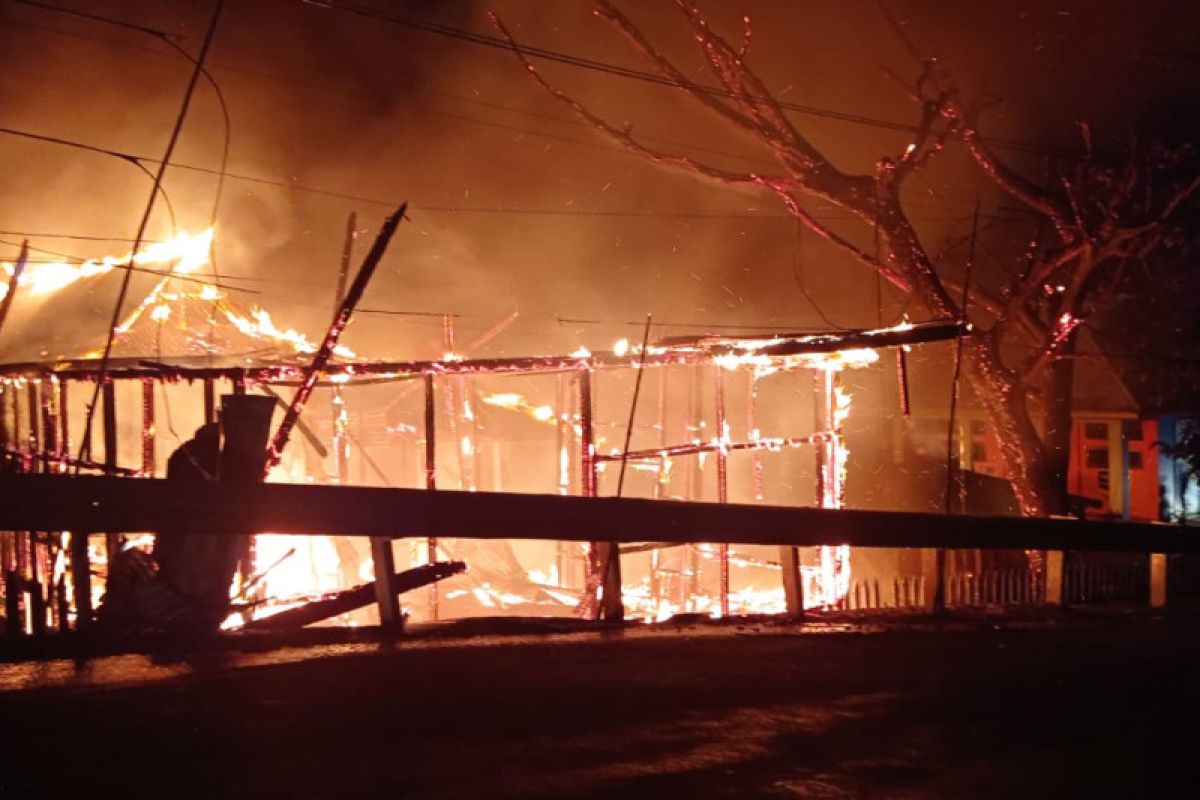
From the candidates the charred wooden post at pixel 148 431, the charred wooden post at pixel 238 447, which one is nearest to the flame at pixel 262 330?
the charred wooden post at pixel 148 431

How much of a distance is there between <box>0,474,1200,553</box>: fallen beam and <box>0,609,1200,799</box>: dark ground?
697mm

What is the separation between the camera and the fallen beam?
4.54 m

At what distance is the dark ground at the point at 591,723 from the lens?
12.0ft

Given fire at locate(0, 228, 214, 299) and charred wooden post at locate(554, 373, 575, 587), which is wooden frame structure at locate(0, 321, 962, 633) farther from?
charred wooden post at locate(554, 373, 575, 587)

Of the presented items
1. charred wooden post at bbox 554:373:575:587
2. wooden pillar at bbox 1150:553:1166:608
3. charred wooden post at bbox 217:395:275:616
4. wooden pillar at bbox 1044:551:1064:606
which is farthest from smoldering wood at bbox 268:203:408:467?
wooden pillar at bbox 1150:553:1166:608

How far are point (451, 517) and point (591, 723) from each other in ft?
4.85

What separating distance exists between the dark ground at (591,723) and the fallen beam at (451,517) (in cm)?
70

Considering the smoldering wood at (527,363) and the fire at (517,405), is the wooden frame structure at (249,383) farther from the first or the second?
the fire at (517,405)

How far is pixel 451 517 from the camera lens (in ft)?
17.7

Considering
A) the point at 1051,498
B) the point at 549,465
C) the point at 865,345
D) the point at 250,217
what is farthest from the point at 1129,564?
the point at 250,217

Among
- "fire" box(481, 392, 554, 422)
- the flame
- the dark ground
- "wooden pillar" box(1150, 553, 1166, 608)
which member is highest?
the flame

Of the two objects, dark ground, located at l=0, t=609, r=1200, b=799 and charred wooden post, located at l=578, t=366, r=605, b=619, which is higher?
charred wooden post, located at l=578, t=366, r=605, b=619

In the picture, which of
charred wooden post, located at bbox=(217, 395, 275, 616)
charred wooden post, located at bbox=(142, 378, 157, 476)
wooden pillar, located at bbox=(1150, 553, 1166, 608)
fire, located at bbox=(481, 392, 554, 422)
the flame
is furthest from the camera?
fire, located at bbox=(481, 392, 554, 422)

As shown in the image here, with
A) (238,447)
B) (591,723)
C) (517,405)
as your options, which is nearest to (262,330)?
(517,405)
